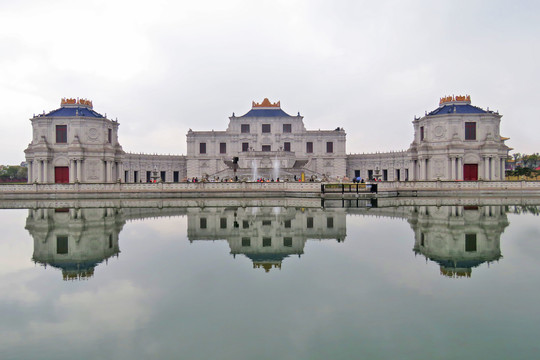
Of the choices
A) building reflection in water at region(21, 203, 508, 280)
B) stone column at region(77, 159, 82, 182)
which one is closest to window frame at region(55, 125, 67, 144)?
stone column at region(77, 159, 82, 182)

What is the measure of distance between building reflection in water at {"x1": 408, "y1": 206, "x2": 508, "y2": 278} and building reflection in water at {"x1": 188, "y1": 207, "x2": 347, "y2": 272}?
338 cm

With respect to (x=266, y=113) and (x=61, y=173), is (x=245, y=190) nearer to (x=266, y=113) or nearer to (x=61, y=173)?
(x=61, y=173)

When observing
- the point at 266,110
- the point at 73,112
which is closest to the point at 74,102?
the point at 73,112

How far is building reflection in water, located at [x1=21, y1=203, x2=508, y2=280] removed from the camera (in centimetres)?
1259

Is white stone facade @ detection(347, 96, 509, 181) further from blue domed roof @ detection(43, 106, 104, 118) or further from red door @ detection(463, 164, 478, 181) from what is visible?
blue domed roof @ detection(43, 106, 104, 118)

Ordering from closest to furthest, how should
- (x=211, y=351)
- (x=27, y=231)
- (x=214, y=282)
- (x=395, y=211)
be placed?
(x=211, y=351), (x=214, y=282), (x=27, y=231), (x=395, y=211)

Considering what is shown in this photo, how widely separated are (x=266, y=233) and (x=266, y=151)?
173 feet

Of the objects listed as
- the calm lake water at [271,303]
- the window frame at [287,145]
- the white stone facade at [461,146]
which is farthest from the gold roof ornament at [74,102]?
the calm lake water at [271,303]

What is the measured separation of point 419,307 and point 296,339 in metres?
2.84

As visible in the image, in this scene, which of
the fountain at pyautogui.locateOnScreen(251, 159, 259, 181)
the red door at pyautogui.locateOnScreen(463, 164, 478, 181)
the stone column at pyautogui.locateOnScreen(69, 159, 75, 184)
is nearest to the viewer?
the stone column at pyautogui.locateOnScreen(69, 159, 75, 184)

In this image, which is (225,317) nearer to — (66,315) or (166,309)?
(166,309)

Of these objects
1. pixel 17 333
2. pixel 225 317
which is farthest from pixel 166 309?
pixel 17 333

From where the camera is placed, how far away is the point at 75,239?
53.0 ft

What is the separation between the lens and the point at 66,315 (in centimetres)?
802
